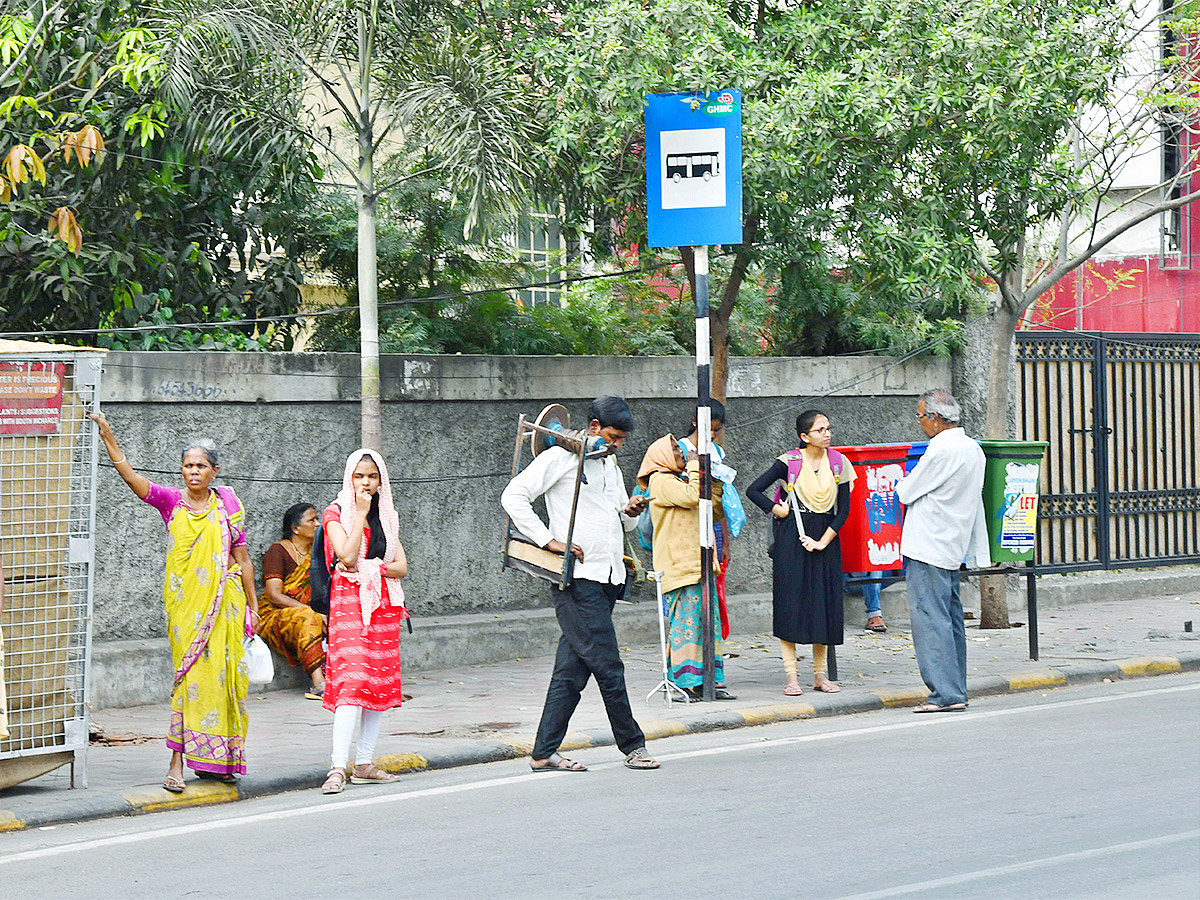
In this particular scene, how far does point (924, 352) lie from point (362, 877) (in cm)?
1038

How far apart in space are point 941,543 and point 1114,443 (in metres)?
6.56

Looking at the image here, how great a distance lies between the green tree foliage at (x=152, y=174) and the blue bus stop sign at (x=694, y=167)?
267cm

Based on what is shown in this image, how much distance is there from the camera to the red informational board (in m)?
7.53

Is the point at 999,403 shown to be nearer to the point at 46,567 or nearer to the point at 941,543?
the point at 941,543

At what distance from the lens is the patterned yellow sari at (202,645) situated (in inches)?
307

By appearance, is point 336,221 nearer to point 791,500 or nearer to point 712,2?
point 712,2

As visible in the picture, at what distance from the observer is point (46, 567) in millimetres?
7785

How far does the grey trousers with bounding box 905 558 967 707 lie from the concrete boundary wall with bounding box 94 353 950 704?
11.3 feet

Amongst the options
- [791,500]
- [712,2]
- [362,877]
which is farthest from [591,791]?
[712,2]

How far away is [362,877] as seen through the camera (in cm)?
608

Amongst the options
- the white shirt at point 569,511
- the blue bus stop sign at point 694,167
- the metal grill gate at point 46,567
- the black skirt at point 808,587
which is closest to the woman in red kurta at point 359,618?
the white shirt at point 569,511

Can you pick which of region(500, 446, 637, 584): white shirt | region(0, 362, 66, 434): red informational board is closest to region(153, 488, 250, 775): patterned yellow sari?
region(0, 362, 66, 434): red informational board

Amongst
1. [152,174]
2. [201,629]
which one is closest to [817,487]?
[201,629]

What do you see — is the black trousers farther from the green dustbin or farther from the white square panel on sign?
the green dustbin
